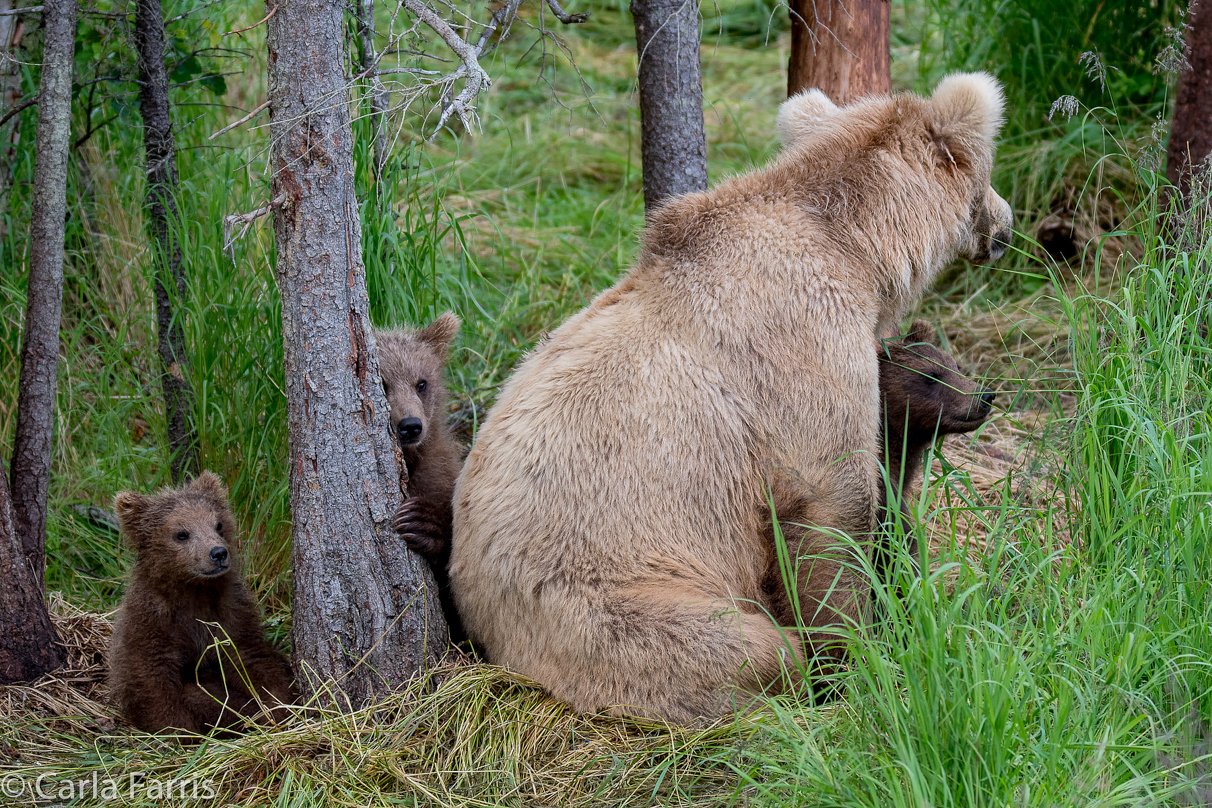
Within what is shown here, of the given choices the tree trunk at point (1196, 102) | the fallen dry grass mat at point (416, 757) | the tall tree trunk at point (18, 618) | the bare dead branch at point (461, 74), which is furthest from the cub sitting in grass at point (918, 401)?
the tall tree trunk at point (18, 618)

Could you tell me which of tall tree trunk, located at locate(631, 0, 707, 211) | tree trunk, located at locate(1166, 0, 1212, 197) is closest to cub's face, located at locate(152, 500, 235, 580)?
tall tree trunk, located at locate(631, 0, 707, 211)

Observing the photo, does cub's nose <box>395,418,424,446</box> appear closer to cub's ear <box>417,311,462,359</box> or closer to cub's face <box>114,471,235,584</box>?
cub's ear <box>417,311,462,359</box>

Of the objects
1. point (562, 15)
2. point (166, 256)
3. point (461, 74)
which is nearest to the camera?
point (461, 74)

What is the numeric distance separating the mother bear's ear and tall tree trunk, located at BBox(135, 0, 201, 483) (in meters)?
3.10

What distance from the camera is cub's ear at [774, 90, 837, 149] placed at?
12.6 ft

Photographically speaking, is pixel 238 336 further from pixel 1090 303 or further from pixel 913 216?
pixel 1090 303

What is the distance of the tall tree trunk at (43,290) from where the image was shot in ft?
13.0

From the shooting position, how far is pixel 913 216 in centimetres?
362

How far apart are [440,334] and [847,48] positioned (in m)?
2.17

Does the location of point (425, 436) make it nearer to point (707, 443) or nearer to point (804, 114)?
point (707, 443)

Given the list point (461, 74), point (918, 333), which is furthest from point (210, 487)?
point (918, 333)

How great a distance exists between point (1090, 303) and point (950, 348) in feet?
7.92

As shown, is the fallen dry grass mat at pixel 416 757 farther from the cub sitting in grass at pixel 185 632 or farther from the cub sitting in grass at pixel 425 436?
the cub sitting in grass at pixel 425 436

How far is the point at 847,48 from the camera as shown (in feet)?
15.2
